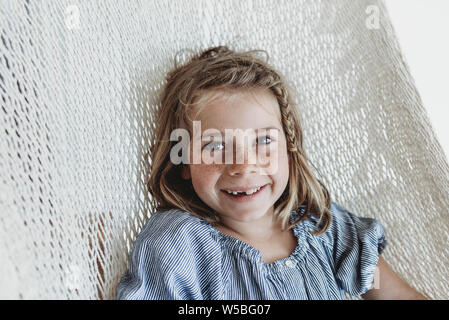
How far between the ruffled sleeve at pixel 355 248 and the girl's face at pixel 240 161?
0.16 meters

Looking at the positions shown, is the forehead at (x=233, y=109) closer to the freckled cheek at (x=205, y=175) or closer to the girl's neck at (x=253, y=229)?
the freckled cheek at (x=205, y=175)

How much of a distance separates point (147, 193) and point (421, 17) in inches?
49.6

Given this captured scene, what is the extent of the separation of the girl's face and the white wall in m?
1.02

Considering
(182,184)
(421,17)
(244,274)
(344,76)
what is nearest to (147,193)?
Answer: (182,184)

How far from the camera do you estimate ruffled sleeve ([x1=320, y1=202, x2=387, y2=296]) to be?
85 centimetres

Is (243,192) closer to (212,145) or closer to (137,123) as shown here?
(212,145)

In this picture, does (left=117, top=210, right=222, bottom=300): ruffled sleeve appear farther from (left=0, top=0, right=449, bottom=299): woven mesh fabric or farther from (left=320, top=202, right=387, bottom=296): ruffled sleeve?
(left=320, top=202, right=387, bottom=296): ruffled sleeve

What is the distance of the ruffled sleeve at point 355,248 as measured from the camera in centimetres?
85

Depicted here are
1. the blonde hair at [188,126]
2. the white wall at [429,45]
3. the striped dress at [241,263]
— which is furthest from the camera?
the white wall at [429,45]

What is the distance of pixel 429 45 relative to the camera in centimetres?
164

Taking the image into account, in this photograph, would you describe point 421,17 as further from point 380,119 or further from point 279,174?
point 279,174

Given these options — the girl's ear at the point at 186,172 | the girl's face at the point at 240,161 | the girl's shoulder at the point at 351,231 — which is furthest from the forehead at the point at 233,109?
the girl's shoulder at the point at 351,231

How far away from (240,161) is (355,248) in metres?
0.27

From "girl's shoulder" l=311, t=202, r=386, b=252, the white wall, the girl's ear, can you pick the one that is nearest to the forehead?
the girl's ear
